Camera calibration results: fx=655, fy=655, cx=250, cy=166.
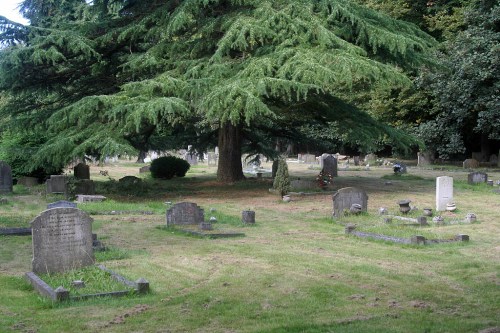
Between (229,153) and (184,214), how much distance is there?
11.8m

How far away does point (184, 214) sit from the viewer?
1549cm

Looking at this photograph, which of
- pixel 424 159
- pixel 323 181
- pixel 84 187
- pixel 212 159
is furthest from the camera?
pixel 212 159

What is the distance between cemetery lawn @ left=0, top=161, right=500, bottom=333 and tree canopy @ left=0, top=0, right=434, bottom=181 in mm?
4350

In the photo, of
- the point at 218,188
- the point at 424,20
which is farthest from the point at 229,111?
the point at 424,20

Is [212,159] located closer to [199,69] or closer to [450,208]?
[199,69]

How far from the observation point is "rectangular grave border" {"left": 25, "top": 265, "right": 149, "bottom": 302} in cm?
837

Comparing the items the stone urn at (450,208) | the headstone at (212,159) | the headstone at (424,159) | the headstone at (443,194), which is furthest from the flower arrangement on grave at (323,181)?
the headstone at (212,159)

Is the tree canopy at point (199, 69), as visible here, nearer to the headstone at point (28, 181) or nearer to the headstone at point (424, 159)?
the headstone at point (28, 181)

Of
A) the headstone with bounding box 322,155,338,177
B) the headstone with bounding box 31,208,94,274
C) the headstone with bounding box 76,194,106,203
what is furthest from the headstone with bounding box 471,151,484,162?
the headstone with bounding box 31,208,94,274

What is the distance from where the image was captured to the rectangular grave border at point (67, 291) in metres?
8.37

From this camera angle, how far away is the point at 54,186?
23.2 m

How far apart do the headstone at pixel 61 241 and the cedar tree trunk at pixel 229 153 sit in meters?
16.8

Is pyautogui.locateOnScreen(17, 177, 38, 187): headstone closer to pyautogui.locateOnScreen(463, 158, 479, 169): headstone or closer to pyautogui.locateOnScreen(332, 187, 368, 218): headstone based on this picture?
pyautogui.locateOnScreen(332, 187, 368, 218): headstone

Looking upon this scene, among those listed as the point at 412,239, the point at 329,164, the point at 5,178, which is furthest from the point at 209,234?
the point at 329,164
